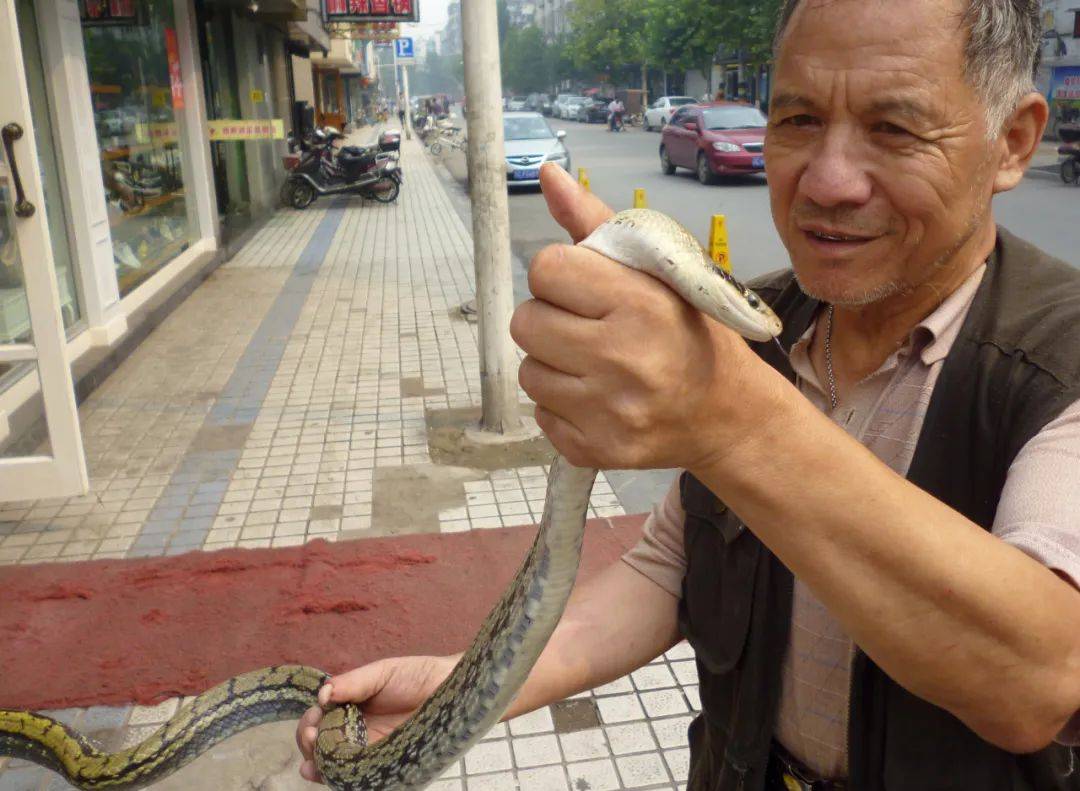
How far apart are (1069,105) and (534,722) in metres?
29.1

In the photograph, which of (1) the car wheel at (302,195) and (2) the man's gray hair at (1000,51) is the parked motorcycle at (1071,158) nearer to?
(1) the car wheel at (302,195)

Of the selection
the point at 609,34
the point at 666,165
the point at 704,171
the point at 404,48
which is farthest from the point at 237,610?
the point at 609,34

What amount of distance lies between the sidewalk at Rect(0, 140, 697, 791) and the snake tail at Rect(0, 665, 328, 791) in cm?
14

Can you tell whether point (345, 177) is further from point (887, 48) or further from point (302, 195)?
point (887, 48)

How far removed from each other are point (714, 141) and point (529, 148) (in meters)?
3.75

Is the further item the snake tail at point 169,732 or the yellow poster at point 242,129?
the yellow poster at point 242,129

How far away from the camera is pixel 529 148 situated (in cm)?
1888

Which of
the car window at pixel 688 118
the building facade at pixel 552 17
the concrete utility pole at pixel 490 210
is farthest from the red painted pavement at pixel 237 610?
the building facade at pixel 552 17

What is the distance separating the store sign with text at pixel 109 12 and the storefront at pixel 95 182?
0.06 feet

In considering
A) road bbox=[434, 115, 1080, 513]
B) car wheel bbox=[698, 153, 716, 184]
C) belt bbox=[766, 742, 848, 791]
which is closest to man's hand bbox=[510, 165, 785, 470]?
belt bbox=[766, 742, 848, 791]

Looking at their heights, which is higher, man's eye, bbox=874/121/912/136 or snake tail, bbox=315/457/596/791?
man's eye, bbox=874/121/912/136

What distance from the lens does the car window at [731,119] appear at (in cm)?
1920

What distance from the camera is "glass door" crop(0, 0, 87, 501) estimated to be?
166 inches

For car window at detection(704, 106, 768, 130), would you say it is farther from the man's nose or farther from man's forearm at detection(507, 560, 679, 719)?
the man's nose
